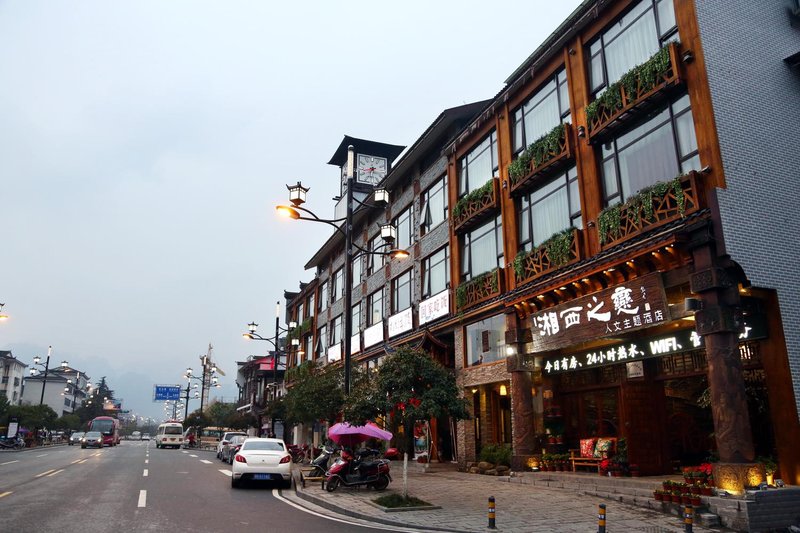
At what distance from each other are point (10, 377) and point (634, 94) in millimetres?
106259

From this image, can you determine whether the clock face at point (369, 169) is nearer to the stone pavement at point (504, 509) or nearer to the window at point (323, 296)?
the window at point (323, 296)

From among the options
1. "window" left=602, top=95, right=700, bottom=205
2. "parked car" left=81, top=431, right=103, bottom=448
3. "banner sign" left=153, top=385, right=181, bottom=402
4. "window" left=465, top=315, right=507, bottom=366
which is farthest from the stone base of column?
"banner sign" left=153, top=385, right=181, bottom=402

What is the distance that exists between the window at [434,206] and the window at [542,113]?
20.0 feet

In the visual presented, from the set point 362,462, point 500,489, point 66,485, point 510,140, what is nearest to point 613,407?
point 500,489

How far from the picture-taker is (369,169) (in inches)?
1783

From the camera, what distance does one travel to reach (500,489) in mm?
16078

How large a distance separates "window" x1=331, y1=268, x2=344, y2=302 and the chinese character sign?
80.9ft

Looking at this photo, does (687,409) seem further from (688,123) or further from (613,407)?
(688,123)

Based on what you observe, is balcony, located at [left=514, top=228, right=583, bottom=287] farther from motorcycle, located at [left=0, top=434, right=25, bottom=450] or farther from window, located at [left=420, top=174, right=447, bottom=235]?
motorcycle, located at [left=0, top=434, right=25, bottom=450]

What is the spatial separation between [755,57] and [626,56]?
3211 mm

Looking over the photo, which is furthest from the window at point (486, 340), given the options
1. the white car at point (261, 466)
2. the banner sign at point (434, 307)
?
the white car at point (261, 466)

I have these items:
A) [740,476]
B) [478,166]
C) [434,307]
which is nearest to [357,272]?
[434,307]

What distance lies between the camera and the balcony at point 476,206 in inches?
864

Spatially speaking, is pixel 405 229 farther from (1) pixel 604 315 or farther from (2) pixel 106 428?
(2) pixel 106 428
